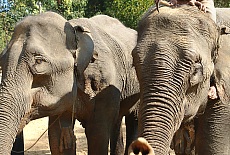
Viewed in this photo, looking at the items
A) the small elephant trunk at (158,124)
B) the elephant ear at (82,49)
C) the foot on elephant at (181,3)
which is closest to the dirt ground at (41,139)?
the elephant ear at (82,49)

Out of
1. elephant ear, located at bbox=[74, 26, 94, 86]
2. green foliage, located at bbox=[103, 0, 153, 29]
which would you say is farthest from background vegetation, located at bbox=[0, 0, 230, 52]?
elephant ear, located at bbox=[74, 26, 94, 86]

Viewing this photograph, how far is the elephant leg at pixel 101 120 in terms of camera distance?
5.27 meters

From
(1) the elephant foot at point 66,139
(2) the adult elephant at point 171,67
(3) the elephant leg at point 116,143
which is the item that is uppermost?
(2) the adult elephant at point 171,67

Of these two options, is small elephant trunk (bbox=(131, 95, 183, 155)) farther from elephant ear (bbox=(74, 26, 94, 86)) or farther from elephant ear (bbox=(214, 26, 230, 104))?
elephant ear (bbox=(74, 26, 94, 86))

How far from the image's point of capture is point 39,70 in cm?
434

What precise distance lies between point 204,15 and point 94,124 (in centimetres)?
193

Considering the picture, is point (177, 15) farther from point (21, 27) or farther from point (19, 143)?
point (19, 143)

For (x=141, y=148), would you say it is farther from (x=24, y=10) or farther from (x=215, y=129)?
(x=24, y=10)

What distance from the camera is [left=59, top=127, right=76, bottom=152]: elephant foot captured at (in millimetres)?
5191

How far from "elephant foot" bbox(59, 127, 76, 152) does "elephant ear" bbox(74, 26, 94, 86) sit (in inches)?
25.9

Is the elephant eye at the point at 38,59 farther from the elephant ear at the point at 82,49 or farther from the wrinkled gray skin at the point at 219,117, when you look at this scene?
the wrinkled gray skin at the point at 219,117

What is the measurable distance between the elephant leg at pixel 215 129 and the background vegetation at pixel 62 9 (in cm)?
249

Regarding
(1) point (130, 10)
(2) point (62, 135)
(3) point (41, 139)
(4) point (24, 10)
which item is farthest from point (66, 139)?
(1) point (130, 10)

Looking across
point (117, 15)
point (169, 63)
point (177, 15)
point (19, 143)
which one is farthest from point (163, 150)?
point (117, 15)
